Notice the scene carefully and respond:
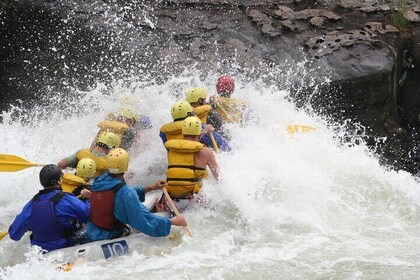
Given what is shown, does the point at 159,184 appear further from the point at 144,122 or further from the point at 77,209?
the point at 144,122

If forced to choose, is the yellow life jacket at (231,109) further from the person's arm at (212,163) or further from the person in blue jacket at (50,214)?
the person in blue jacket at (50,214)

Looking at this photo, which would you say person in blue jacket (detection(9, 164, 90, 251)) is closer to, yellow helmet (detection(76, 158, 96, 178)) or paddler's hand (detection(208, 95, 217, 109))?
yellow helmet (detection(76, 158, 96, 178))

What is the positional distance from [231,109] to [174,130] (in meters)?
1.81

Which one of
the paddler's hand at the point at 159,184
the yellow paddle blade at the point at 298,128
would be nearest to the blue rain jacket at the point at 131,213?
the paddler's hand at the point at 159,184

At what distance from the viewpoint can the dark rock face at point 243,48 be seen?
421 inches

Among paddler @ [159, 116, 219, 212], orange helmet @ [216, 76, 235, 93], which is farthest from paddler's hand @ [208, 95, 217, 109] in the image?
paddler @ [159, 116, 219, 212]

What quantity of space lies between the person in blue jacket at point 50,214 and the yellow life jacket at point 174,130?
1.90 metres

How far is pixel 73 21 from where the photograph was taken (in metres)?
11.5

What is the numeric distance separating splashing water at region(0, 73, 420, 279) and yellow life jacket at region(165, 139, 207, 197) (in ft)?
1.02

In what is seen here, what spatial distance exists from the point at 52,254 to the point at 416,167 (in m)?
7.53

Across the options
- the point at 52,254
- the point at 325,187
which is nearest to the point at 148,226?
the point at 52,254

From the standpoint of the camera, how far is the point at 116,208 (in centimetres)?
581

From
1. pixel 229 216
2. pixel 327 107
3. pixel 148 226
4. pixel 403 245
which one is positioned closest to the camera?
pixel 148 226

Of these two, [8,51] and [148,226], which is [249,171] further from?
[8,51]
